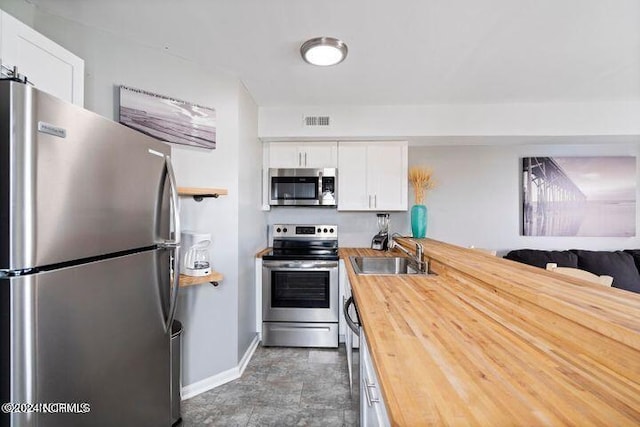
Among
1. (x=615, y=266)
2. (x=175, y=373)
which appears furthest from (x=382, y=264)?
(x=615, y=266)

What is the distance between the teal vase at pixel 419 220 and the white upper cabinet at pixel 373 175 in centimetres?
17

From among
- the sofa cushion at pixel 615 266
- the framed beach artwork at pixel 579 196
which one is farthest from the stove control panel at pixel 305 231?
the sofa cushion at pixel 615 266

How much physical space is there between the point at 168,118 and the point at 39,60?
0.75 metres

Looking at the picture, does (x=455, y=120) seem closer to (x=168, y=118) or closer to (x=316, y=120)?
(x=316, y=120)

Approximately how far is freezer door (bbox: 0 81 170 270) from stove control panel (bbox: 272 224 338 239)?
2.21 m

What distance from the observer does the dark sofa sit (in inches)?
116

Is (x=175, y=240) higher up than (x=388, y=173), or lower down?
lower down

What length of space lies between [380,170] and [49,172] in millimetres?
2749

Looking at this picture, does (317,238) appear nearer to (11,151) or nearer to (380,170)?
(380,170)

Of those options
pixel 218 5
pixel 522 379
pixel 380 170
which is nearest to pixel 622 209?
pixel 380 170

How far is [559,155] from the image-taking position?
3.39m

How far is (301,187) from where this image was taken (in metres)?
3.07

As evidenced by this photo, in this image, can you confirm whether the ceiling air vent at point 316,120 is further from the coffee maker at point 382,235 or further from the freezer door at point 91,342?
the freezer door at point 91,342

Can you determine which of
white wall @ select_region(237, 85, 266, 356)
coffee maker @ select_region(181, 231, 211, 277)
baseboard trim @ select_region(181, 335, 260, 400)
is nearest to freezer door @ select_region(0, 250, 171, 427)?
coffee maker @ select_region(181, 231, 211, 277)
